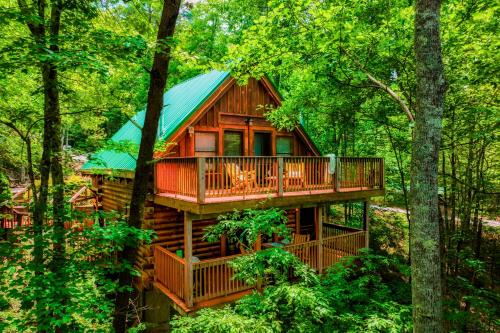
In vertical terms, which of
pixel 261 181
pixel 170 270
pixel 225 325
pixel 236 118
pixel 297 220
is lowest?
pixel 170 270

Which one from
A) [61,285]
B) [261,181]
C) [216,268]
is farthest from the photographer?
[261,181]

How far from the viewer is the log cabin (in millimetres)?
7980

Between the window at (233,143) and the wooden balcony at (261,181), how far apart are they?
1615mm

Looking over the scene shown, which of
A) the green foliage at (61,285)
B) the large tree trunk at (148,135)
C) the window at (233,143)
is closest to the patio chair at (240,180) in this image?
the large tree trunk at (148,135)

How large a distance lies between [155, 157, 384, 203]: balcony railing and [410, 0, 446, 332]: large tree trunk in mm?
4925

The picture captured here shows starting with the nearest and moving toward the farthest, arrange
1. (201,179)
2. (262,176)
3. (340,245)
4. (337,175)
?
(201,179), (262,176), (337,175), (340,245)

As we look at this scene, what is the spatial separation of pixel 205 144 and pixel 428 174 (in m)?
8.23

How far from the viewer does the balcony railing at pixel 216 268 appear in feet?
26.5

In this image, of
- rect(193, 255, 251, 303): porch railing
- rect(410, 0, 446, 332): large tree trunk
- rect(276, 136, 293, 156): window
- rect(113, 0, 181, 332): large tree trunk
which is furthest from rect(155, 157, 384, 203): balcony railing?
rect(410, 0, 446, 332): large tree trunk

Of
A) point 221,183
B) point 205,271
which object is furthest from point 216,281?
point 221,183

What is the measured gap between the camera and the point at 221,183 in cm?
813

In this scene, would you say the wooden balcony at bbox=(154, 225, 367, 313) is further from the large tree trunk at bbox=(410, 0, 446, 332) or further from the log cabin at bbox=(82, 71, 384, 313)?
the large tree trunk at bbox=(410, 0, 446, 332)

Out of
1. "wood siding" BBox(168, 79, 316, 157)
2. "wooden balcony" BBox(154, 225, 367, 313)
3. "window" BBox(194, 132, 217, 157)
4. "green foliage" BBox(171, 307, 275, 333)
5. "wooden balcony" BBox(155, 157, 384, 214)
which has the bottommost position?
"wooden balcony" BBox(154, 225, 367, 313)

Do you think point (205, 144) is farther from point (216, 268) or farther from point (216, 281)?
point (216, 281)
